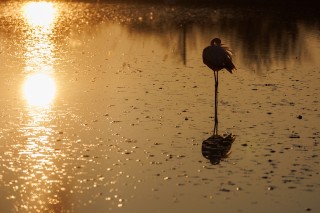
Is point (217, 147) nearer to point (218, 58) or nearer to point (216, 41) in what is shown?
point (218, 58)

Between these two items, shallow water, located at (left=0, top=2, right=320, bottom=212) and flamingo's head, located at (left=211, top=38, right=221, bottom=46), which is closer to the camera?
shallow water, located at (left=0, top=2, right=320, bottom=212)

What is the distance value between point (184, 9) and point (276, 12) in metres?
3.88

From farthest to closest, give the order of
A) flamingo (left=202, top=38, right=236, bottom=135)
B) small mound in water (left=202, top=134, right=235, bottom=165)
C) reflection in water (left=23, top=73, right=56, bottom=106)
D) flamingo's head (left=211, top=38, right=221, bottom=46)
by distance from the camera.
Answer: flamingo's head (left=211, top=38, right=221, bottom=46)
reflection in water (left=23, top=73, right=56, bottom=106)
flamingo (left=202, top=38, right=236, bottom=135)
small mound in water (left=202, top=134, right=235, bottom=165)

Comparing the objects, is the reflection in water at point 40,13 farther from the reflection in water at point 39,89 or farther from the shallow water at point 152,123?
the reflection in water at point 39,89

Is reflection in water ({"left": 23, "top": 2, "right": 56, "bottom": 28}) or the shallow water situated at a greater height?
reflection in water ({"left": 23, "top": 2, "right": 56, "bottom": 28})

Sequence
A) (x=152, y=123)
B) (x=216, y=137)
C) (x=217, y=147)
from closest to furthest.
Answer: (x=217, y=147) < (x=216, y=137) < (x=152, y=123)

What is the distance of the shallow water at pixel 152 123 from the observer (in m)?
9.07

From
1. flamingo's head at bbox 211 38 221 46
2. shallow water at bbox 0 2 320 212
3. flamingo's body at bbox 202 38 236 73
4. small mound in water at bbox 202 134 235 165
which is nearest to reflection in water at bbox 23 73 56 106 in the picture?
shallow water at bbox 0 2 320 212

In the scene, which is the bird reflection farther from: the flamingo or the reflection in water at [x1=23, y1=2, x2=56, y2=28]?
the reflection in water at [x1=23, y1=2, x2=56, y2=28]

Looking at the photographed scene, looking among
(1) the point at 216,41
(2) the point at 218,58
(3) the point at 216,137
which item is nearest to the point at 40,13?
(1) the point at 216,41

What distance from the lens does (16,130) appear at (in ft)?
39.5

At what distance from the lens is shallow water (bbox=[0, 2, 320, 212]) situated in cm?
907

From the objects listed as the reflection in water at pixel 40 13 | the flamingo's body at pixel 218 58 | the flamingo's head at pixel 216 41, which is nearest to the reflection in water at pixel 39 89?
the flamingo's body at pixel 218 58

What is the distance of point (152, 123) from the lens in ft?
41.4
